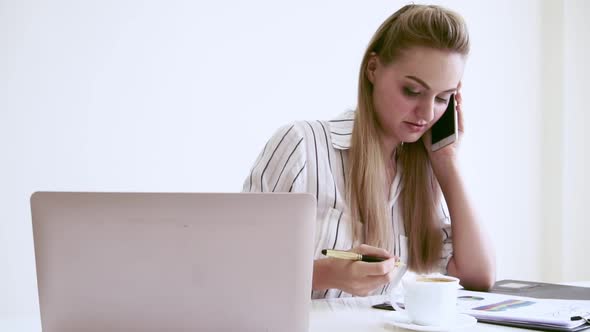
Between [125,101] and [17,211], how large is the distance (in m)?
0.58

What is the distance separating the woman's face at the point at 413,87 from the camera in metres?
1.59

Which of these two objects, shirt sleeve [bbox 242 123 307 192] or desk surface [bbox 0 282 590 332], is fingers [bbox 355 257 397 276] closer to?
desk surface [bbox 0 282 590 332]

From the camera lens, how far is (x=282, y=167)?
1.66 metres

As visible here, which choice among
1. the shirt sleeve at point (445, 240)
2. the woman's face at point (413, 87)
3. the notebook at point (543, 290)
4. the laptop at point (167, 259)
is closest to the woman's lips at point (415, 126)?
the woman's face at point (413, 87)

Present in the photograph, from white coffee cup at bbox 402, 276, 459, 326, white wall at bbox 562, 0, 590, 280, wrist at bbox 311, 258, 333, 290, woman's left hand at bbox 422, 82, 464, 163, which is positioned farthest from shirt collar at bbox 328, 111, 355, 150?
white wall at bbox 562, 0, 590, 280

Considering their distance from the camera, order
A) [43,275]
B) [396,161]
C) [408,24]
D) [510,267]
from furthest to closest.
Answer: [510,267] → [396,161] → [408,24] → [43,275]

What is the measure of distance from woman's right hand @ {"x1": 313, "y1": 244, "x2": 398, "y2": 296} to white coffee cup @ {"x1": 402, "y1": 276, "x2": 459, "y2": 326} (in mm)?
98

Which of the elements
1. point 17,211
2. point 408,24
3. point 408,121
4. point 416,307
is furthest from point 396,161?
point 17,211

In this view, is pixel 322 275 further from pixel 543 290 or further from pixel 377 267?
pixel 543 290

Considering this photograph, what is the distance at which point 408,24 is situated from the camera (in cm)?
165

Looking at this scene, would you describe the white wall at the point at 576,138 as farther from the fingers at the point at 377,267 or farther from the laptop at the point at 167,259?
the laptop at the point at 167,259

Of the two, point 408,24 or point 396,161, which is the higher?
point 408,24

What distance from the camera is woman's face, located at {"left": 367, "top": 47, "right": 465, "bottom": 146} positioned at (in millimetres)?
1594

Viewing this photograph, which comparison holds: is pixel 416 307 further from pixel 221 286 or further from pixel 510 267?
pixel 510 267
